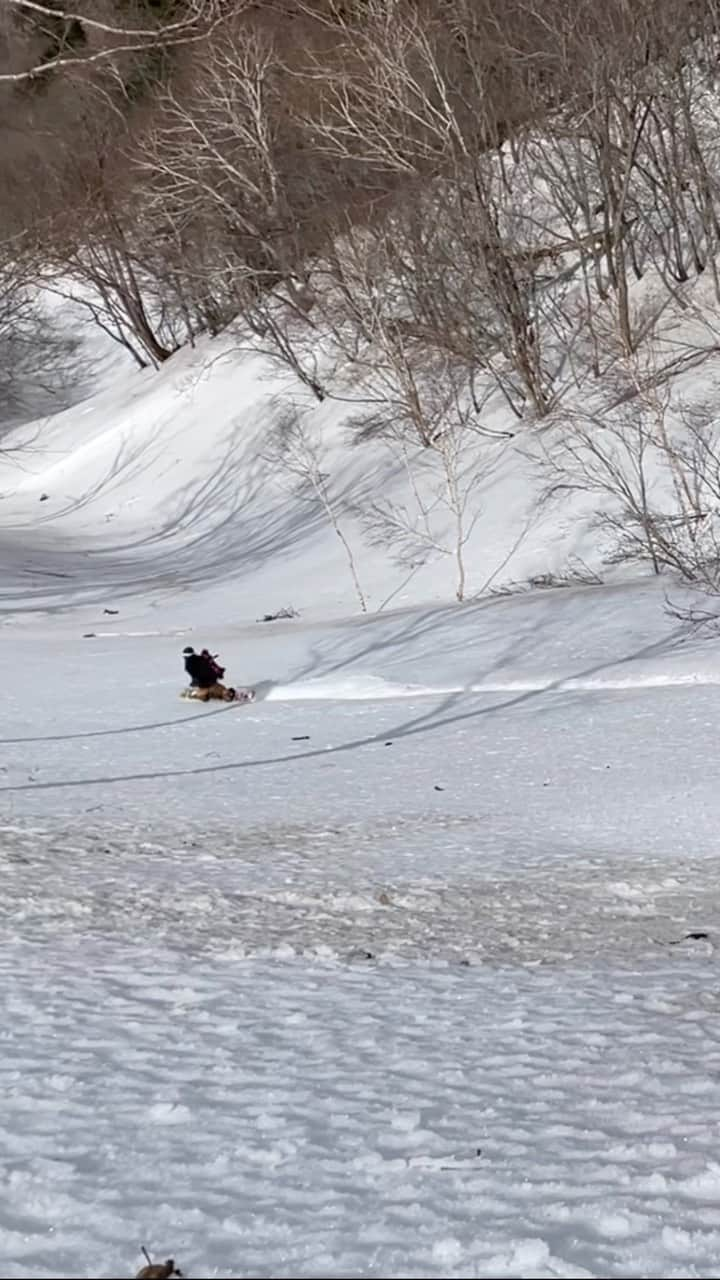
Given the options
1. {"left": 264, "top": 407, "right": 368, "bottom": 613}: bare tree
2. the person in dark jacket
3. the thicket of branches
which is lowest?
the person in dark jacket

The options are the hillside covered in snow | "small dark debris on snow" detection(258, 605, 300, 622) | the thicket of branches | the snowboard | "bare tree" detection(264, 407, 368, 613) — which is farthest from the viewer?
"bare tree" detection(264, 407, 368, 613)

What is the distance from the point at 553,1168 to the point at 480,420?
880 inches

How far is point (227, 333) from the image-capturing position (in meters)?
35.8

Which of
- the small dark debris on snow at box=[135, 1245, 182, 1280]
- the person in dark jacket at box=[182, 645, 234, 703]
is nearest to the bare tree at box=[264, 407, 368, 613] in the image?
the person in dark jacket at box=[182, 645, 234, 703]

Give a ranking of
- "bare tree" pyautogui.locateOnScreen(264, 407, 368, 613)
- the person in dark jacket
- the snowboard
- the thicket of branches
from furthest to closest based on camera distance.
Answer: "bare tree" pyautogui.locateOnScreen(264, 407, 368, 613)
the thicket of branches
the snowboard
the person in dark jacket

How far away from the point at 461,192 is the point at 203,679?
45.9ft

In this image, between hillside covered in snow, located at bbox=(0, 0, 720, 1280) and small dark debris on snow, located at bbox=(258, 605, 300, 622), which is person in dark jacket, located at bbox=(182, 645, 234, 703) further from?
small dark debris on snow, located at bbox=(258, 605, 300, 622)

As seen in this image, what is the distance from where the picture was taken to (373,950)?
219 inches

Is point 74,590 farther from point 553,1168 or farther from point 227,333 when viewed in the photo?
point 553,1168

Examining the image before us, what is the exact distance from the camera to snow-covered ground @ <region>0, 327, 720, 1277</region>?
3102 mm

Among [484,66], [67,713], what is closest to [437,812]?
[67,713]

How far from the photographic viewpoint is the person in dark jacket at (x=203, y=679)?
12859 millimetres

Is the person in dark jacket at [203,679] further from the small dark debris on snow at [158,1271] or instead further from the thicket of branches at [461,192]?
the small dark debris on snow at [158,1271]

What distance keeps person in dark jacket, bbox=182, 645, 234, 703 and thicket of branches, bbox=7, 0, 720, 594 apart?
287 inches
